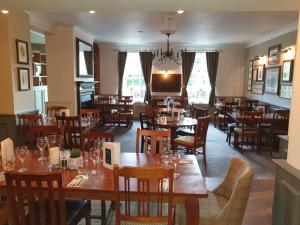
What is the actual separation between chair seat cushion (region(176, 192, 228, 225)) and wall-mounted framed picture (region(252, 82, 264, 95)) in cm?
608

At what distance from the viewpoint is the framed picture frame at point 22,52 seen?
4457 millimetres

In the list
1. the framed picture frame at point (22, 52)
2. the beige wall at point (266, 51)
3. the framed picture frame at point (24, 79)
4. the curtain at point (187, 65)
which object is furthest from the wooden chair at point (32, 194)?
the curtain at point (187, 65)

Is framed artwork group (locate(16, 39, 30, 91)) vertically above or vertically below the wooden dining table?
above

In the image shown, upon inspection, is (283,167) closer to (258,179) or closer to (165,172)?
(165,172)

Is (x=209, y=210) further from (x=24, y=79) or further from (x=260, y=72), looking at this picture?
(x=260, y=72)

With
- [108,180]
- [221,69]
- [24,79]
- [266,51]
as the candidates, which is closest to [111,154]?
[108,180]

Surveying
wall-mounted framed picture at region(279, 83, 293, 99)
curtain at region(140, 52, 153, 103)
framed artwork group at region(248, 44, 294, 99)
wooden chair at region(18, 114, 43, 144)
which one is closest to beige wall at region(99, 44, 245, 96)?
curtain at region(140, 52, 153, 103)

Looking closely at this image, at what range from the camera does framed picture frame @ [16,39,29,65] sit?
4.46 meters

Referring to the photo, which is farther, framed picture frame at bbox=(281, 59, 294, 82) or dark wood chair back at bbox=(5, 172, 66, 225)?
framed picture frame at bbox=(281, 59, 294, 82)

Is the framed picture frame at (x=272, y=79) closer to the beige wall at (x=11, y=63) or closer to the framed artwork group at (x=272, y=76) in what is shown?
the framed artwork group at (x=272, y=76)

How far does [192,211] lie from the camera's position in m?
1.71

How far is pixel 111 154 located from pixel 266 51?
269 inches

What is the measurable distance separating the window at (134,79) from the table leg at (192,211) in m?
8.14

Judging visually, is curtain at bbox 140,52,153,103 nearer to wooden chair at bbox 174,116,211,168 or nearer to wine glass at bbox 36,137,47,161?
wooden chair at bbox 174,116,211,168
